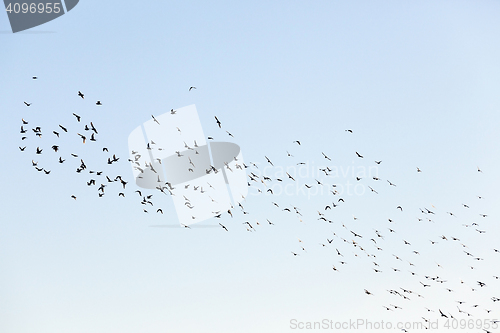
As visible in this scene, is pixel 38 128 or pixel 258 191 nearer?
pixel 38 128

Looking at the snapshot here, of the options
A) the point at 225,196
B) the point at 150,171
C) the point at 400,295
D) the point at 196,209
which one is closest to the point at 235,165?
the point at 225,196

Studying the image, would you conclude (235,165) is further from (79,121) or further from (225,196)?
(79,121)

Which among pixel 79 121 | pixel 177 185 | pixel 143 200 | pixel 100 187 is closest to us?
pixel 79 121

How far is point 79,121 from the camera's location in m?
22.7

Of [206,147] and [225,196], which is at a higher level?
[206,147]

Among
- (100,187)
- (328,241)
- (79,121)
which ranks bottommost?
(328,241)

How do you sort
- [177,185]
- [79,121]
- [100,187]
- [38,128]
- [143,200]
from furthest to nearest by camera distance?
[177,185]
[143,200]
[100,187]
[38,128]
[79,121]

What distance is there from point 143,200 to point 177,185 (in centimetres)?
317

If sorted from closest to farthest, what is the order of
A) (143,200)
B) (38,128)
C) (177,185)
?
1. (38,128)
2. (143,200)
3. (177,185)

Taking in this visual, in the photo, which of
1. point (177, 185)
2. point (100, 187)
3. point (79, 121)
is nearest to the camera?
point (79, 121)

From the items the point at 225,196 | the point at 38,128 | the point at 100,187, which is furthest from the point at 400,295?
the point at 38,128

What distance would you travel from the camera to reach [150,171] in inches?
1232

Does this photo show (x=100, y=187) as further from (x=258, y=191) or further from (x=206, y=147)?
(x=258, y=191)

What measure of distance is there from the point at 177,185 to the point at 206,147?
3.92 m
